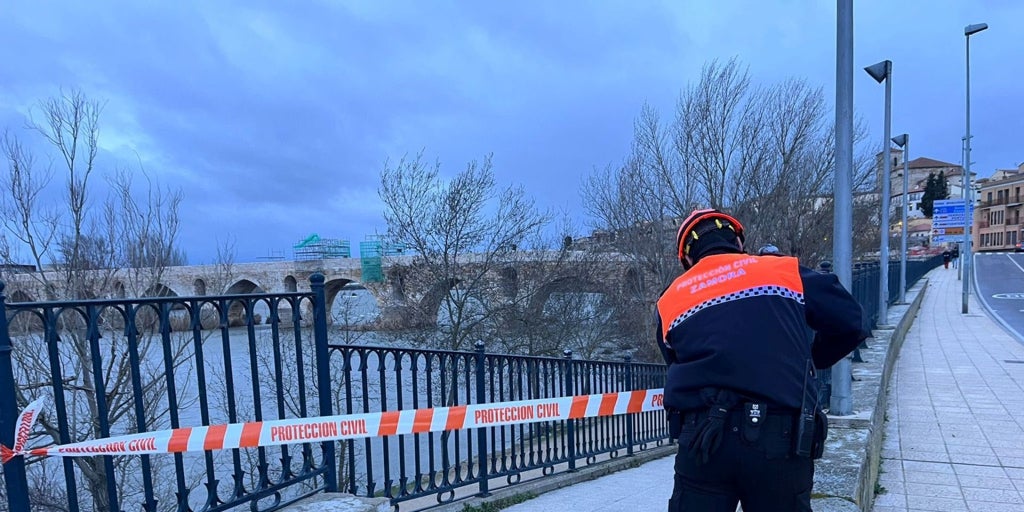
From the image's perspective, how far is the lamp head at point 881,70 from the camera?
963 cm

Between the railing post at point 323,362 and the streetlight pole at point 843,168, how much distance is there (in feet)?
11.4

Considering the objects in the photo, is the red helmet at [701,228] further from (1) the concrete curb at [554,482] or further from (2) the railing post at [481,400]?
(1) the concrete curb at [554,482]

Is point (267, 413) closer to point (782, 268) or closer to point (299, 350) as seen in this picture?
point (299, 350)

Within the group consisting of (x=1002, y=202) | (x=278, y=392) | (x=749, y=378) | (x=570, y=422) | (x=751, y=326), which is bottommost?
(x=570, y=422)

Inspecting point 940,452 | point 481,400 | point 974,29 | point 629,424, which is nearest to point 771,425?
point 481,400

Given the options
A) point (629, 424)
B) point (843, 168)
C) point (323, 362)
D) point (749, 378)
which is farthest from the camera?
point (629, 424)

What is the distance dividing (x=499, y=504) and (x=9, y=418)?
113 inches

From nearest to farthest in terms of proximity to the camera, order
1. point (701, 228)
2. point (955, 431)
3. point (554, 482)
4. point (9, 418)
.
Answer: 1. point (9, 418)
2. point (701, 228)
3. point (554, 482)
4. point (955, 431)

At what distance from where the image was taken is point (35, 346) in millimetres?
9664

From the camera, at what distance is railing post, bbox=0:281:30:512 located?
2.04 meters

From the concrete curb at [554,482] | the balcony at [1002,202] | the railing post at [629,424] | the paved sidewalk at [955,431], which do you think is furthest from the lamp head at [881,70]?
the balcony at [1002,202]

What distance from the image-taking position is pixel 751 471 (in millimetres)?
1920

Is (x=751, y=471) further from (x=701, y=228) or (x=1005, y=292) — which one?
(x=1005, y=292)

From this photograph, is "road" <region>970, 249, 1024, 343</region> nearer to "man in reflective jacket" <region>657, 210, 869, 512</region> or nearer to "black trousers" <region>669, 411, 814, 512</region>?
"man in reflective jacket" <region>657, 210, 869, 512</region>
